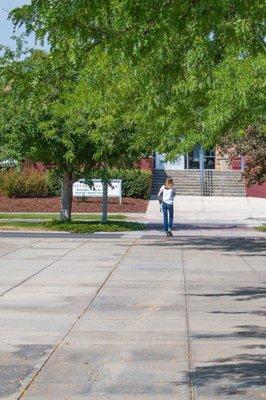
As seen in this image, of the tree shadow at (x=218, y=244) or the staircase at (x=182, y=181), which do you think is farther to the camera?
the staircase at (x=182, y=181)

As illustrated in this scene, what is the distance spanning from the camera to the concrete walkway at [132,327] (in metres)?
6.29

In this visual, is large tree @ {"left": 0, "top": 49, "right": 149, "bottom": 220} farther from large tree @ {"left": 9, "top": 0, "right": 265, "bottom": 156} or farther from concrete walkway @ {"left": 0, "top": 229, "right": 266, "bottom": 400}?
large tree @ {"left": 9, "top": 0, "right": 265, "bottom": 156}

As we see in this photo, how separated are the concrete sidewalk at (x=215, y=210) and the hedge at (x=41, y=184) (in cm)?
95

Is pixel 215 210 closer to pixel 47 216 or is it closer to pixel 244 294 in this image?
pixel 47 216

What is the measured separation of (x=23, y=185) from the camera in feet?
119

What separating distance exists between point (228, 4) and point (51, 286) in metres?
6.27

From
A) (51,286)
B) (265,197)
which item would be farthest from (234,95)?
(265,197)

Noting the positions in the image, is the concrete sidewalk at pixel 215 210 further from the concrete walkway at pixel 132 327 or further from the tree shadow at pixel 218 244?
the concrete walkway at pixel 132 327

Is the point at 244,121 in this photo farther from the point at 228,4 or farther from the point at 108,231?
the point at 228,4

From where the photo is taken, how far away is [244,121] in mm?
17125

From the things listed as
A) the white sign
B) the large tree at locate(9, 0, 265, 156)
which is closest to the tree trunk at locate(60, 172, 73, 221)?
the white sign

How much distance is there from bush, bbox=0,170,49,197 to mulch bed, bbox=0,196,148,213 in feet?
1.62

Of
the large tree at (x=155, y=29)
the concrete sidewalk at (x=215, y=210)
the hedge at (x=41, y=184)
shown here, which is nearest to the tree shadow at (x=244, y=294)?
the large tree at (x=155, y=29)

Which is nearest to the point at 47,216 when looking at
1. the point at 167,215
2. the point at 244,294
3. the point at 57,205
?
the point at 57,205
